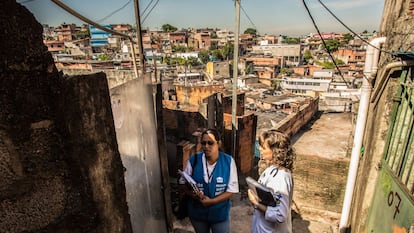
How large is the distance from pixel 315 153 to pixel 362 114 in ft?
24.5

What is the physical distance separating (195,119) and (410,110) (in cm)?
453

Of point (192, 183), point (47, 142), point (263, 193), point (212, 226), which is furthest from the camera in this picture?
point (212, 226)

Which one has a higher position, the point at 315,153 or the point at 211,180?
the point at 211,180

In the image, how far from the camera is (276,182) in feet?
7.27

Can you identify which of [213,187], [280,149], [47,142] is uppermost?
[47,142]

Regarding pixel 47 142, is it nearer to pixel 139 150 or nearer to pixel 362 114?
pixel 139 150

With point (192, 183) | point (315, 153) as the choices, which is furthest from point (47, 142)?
point (315, 153)

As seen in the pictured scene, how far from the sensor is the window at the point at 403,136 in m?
3.03

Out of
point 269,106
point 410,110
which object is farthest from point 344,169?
point 269,106

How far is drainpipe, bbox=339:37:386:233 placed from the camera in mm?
4246

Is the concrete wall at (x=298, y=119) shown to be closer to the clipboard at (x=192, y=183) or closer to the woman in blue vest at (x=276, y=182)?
the clipboard at (x=192, y=183)

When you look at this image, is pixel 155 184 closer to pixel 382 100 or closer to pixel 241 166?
pixel 382 100

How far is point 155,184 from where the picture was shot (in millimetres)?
3277

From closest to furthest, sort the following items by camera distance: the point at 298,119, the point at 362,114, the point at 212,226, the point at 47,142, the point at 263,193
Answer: the point at 47,142 < the point at 263,193 < the point at 212,226 < the point at 362,114 < the point at 298,119
